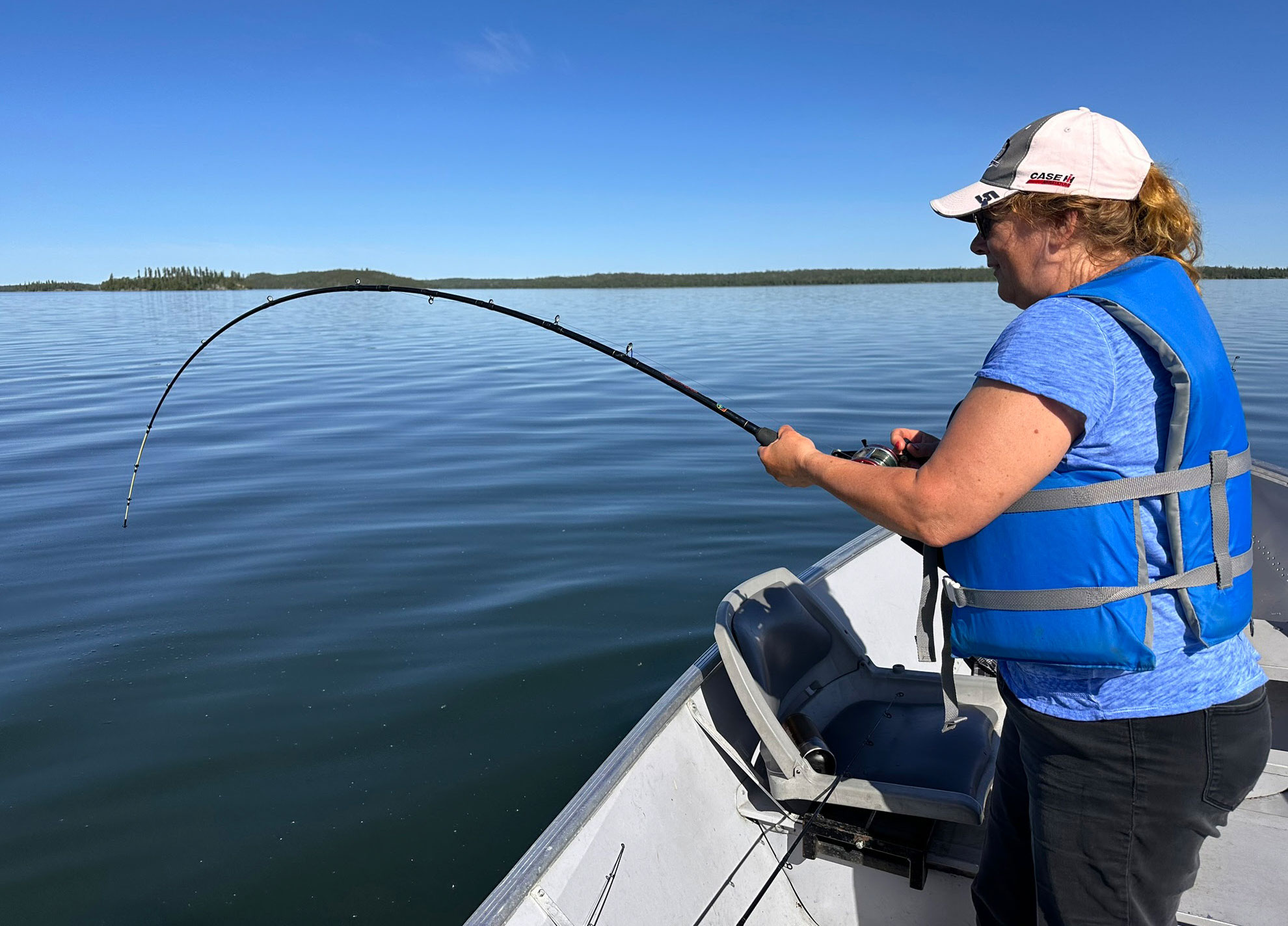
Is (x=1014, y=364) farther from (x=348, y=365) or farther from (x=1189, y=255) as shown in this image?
(x=348, y=365)

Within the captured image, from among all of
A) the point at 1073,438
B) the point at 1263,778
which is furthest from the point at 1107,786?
the point at 1263,778

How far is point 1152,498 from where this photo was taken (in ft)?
5.13

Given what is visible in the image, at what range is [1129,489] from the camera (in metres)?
1.54

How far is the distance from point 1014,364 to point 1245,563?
652 mm

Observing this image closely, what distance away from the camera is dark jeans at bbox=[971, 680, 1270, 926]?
61.7 inches

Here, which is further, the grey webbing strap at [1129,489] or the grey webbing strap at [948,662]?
the grey webbing strap at [948,662]

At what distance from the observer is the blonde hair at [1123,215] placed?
1642 mm

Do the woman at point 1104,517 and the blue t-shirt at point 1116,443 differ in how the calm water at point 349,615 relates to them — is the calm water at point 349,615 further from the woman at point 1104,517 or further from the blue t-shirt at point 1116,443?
the blue t-shirt at point 1116,443

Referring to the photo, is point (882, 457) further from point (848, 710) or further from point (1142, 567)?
point (848, 710)

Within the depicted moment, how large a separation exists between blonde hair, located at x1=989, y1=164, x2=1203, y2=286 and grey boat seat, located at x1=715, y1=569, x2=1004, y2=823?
1680 mm

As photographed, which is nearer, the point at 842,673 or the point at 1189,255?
the point at 1189,255

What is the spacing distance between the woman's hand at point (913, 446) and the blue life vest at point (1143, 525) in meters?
0.48

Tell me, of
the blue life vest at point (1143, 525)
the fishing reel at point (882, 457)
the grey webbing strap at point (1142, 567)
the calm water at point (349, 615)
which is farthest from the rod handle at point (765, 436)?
the calm water at point (349, 615)

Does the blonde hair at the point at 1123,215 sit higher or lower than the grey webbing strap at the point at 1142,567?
higher
